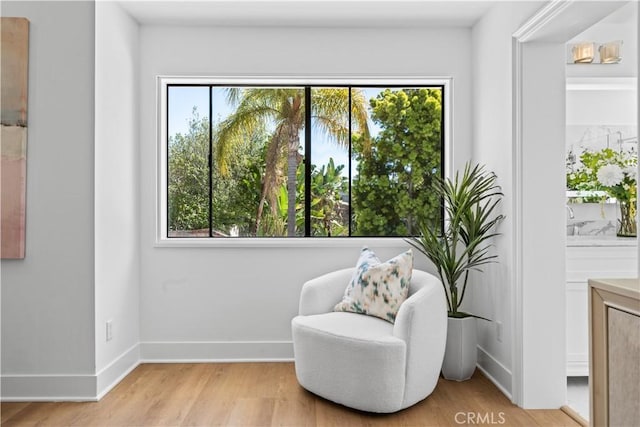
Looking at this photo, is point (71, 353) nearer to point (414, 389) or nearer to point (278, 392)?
point (278, 392)

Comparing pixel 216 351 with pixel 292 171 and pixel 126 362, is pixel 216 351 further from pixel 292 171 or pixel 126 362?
pixel 292 171

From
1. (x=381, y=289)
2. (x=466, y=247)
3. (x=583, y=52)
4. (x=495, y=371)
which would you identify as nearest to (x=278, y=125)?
(x=381, y=289)

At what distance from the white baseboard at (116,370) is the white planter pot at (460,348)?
2241 mm

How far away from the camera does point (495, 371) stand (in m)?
3.12

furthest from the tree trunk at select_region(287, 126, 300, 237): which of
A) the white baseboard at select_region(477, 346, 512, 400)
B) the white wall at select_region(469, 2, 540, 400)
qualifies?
the white baseboard at select_region(477, 346, 512, 400)

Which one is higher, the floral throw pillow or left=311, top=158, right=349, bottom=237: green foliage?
left=311, top=158, right=349, bottom=237: green foliage

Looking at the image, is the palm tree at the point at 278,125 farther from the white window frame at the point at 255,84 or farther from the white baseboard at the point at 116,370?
the white baseboard at the point at 116,370

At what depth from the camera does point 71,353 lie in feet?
9.33

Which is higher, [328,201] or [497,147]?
[497,147]

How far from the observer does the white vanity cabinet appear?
3.07 metres

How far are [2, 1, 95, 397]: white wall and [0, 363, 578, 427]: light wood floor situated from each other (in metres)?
0.25

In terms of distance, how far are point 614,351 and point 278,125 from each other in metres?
2.93

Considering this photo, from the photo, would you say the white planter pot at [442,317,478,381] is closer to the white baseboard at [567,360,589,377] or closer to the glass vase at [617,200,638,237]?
the white baseboard at [567,360,589,377]

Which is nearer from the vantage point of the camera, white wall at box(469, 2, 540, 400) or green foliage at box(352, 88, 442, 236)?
white wall at box(469, 2, 540, 400)
